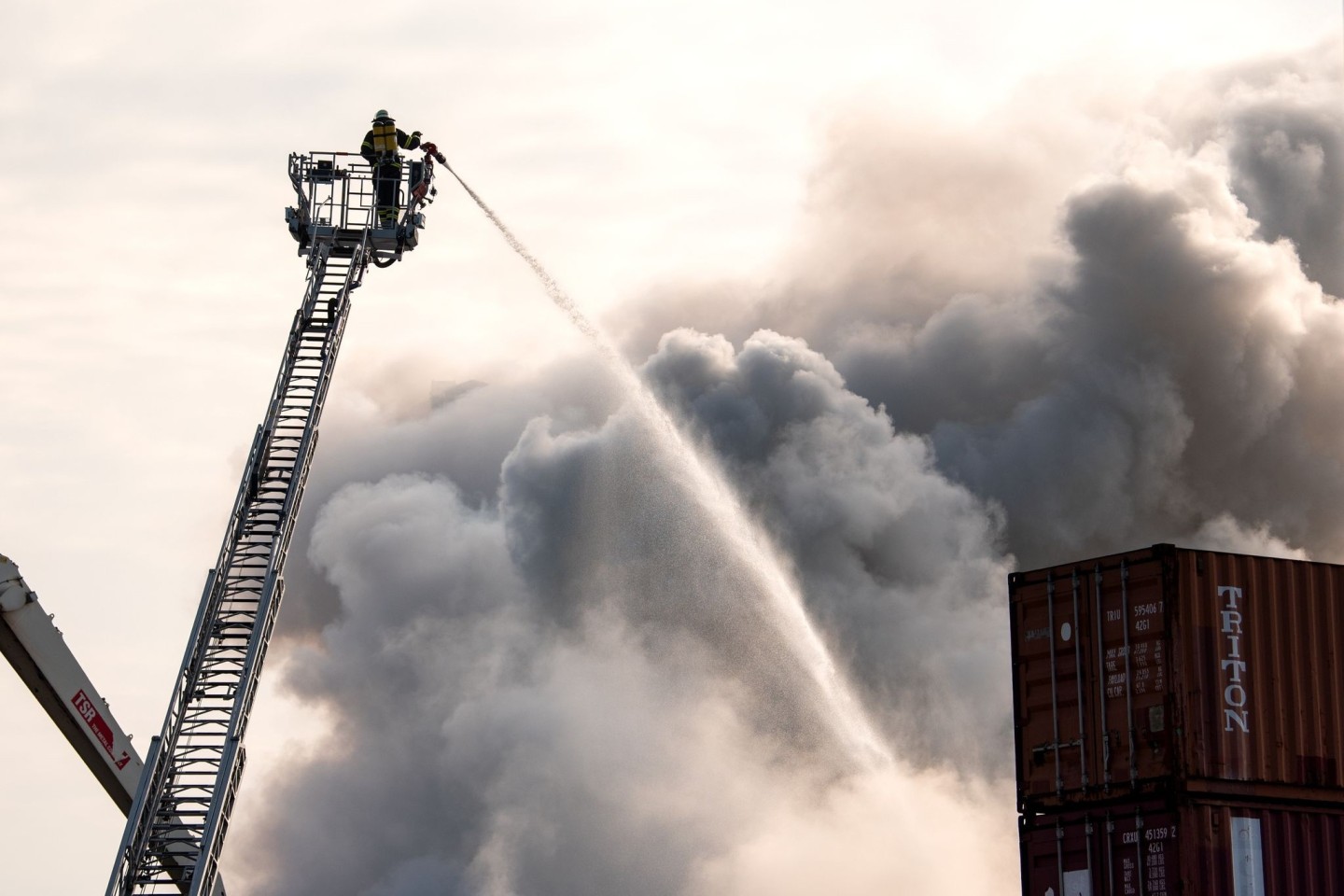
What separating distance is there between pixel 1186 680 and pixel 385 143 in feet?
78.6

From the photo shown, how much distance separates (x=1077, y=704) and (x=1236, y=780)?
3280 millimetres

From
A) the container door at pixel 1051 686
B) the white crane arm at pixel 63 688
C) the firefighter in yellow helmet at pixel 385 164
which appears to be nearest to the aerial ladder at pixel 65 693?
the white crane arm at pixel 63 688

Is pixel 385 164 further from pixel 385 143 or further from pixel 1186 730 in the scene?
pixel 1186 730

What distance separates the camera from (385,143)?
52688 mm

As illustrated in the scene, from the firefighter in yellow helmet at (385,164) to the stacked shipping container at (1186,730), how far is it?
1926cm

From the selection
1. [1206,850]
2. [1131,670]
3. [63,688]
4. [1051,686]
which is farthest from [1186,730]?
[63,688]

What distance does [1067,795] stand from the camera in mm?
40156

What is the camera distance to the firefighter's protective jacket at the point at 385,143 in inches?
2068

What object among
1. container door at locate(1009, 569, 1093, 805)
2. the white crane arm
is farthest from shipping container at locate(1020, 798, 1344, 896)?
the white crane arm

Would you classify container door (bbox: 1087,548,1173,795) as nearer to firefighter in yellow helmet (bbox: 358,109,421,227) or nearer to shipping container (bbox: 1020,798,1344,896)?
shipping container (bbox: 1020,798,1344,896)

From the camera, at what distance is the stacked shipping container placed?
38125 millimetres

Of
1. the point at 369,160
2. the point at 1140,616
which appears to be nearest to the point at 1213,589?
the point at 1140,616

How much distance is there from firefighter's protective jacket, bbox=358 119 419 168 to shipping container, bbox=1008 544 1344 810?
20.1 m

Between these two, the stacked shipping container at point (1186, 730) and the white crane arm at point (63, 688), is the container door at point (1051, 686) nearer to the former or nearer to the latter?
the stacked shipping container at point (1186, 730)
